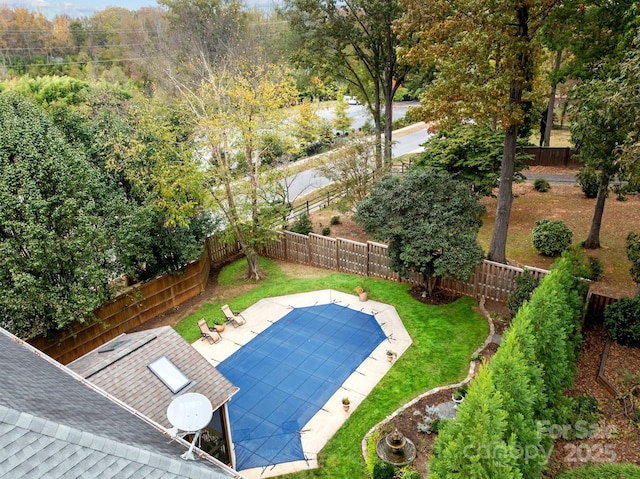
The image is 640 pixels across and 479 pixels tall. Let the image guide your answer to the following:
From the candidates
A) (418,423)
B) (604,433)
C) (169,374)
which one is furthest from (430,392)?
(169,374)

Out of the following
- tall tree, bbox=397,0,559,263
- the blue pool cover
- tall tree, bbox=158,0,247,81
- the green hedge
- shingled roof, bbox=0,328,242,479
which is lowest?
the blue pool cover

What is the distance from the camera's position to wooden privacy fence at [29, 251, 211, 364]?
40.8 ft

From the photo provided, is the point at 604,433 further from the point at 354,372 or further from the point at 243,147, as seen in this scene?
the point at 243,147

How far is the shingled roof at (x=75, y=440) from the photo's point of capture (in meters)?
4.60

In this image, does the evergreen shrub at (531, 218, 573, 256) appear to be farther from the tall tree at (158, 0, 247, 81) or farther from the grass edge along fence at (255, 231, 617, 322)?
the tall tree at (158, 0, 247, 81)

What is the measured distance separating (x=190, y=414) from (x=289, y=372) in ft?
19.0

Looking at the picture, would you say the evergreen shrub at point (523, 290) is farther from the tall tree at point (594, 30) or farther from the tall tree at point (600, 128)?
the tall tree at point (594, 30)

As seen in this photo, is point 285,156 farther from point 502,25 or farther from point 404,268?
point 502,25

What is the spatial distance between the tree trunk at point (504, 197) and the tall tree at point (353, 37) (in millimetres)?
7937

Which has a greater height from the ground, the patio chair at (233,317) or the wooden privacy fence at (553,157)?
the wooden privacy fence at (553,157)

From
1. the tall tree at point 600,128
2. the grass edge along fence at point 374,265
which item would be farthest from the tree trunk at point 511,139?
the tall tree at point 600,128

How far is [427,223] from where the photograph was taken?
13359 mm

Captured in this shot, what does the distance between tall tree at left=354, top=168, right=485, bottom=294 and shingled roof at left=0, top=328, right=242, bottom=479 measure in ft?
29.4

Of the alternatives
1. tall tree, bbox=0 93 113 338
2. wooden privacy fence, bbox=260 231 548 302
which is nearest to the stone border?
wooden privacy fence, bbox=260 231 548 302
